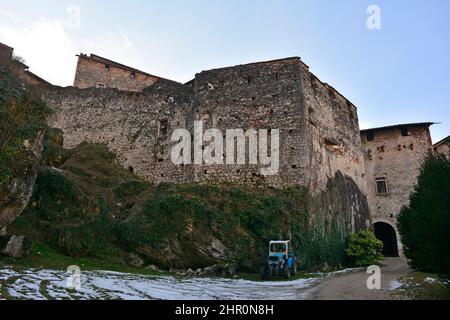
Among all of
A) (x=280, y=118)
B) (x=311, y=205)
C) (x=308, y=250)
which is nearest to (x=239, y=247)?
(x=308, y=250)

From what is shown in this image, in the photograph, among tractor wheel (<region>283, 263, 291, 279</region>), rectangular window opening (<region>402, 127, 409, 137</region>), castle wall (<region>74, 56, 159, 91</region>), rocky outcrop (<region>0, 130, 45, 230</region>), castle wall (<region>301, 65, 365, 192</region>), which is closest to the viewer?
rocky outcrop (<region>0, 130, 45, 230</region>)

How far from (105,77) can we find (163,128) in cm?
1585

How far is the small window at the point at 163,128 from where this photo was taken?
21.1 m

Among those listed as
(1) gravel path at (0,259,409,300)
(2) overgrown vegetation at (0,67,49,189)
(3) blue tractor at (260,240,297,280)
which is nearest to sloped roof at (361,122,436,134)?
(3) blue tractor at (260,240,297,280)

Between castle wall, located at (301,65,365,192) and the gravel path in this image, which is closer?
the gravel path

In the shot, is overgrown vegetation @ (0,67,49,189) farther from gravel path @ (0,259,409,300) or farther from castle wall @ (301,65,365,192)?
castle wall @ (301,65,365,192)

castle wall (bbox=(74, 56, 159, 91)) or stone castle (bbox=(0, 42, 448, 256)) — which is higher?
castle wall (bbox=(74, 56, 159, 91))

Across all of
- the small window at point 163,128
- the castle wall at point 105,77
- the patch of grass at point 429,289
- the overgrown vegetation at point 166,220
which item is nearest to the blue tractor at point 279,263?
the overgrown vegetation at point 166,220

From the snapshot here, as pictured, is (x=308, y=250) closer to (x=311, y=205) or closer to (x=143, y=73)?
(x=311, y=205)

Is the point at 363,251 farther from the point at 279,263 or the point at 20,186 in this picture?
the point at 20,186

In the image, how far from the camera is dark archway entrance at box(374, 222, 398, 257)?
2585cm

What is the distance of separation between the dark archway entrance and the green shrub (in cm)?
860

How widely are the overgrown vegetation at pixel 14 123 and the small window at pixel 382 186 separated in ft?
80.2
